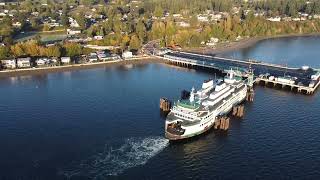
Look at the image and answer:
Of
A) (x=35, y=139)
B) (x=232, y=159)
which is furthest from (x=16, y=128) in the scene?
(x=232, y=159)

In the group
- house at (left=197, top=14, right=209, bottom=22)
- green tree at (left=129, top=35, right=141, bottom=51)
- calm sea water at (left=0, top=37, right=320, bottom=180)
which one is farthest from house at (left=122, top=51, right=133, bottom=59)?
house at (left=197, top=14, right=209, bottom=22)

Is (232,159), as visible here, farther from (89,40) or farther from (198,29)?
(198,29)

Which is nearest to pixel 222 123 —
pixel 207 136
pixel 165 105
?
pixel 207 136

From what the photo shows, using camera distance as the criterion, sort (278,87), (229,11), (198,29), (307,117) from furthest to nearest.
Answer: (229,11) → (198,29) → (278,87) → (307,117)

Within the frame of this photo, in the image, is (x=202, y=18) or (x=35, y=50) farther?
(x=202, y=18)

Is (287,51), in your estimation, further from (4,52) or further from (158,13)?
(4,52)
